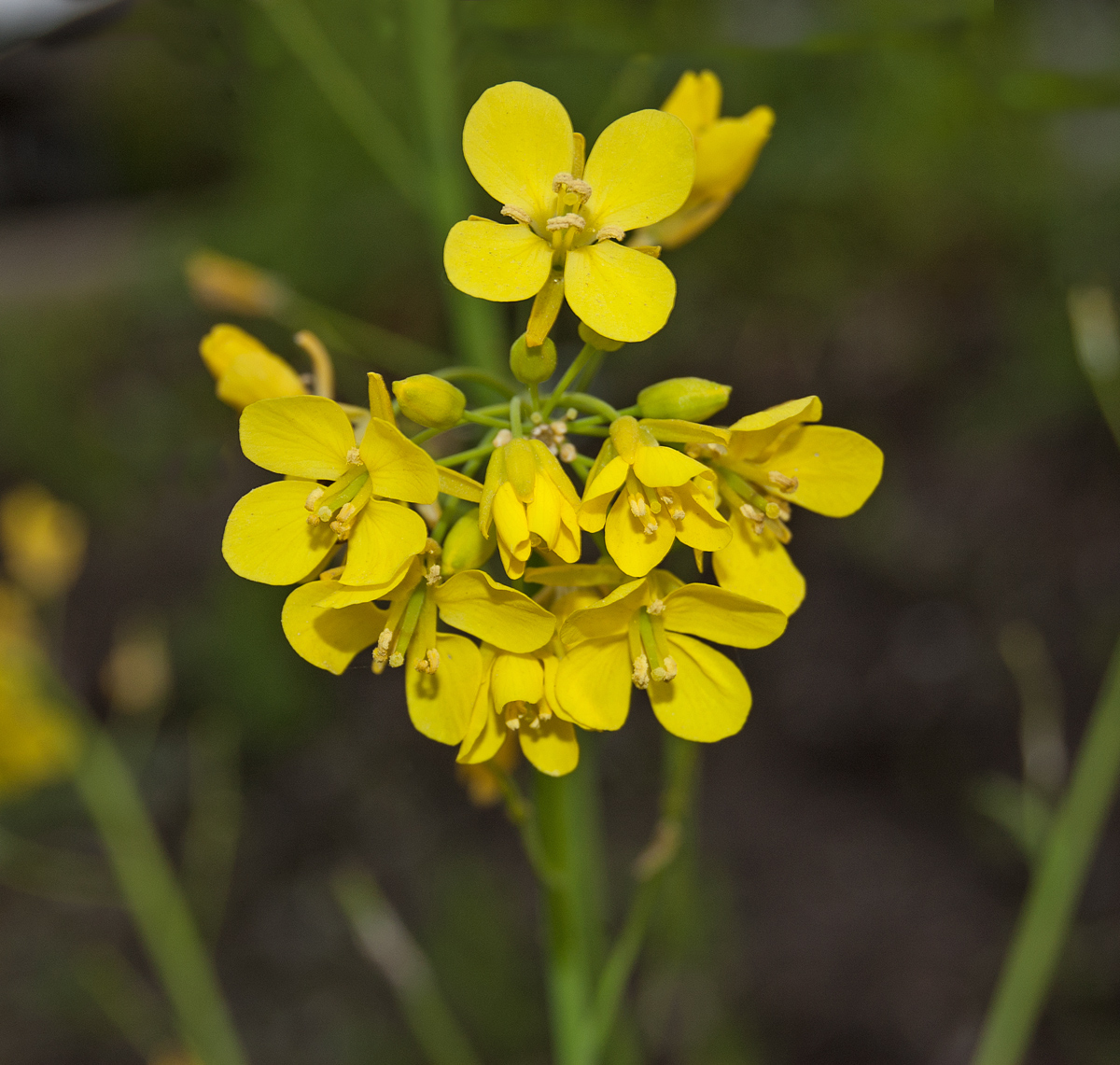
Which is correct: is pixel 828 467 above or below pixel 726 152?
below

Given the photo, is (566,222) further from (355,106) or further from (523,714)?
(355,106)

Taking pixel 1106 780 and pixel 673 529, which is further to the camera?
pixel 1106 780

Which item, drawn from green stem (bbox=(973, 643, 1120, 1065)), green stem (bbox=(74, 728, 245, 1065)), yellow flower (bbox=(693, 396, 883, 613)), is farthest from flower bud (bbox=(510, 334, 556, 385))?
green stem (bbox=(74, 728, 245, 1065))

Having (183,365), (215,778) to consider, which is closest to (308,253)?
(183,365)

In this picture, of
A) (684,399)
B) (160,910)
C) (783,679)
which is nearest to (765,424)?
(684,399)

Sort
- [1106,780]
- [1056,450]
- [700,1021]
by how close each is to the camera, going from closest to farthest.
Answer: [1106,780], [700,1021], [1056,450]

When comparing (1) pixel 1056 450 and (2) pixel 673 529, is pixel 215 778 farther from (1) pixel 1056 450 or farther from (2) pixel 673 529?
(1) pixel 1056 450
